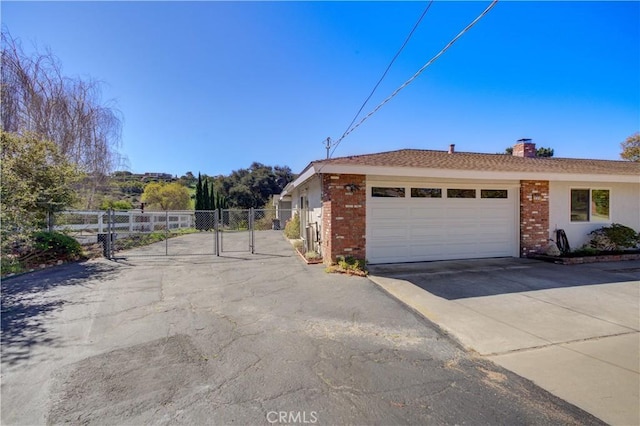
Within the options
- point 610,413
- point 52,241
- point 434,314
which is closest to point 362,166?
point 434,314

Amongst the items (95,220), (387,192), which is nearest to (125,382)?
(387,192)

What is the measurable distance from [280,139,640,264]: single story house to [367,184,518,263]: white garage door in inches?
1.1

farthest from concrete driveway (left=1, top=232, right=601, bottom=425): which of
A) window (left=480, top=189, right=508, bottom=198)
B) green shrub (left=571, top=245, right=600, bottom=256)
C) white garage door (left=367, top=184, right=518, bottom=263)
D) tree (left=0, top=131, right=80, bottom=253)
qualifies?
green shrub (left=571, top=245, right=600, bottom=256)

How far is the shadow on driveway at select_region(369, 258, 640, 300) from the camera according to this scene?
646 centimetres

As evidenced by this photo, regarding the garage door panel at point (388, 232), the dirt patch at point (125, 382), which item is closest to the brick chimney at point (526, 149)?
the garage door panel at point (388, 232)

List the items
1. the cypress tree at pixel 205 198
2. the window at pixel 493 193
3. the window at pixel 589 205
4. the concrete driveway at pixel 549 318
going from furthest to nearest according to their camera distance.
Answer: the cypress tree at pixel 205 198, the window at pixel 589 205, the window at pixel 493 193, the concrete driveway at pixel 549 318

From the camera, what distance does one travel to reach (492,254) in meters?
9.85

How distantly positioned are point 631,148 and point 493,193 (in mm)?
27816

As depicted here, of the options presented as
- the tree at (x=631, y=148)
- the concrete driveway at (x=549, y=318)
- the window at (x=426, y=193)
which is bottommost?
the concrete driveway at (x=549, y=318)

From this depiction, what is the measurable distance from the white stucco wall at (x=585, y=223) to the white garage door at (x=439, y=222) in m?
1.55

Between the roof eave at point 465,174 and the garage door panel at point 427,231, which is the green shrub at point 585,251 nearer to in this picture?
the roof eave at point 465,174

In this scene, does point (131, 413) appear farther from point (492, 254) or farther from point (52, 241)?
point (492, 254)

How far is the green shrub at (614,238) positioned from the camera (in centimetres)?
1017

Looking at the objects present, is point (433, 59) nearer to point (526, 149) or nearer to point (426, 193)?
point (426, 193)
